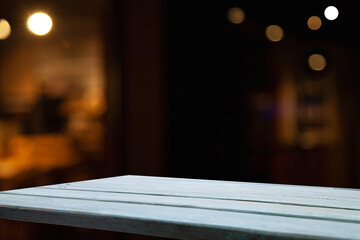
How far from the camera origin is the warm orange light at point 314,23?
11.9 ft

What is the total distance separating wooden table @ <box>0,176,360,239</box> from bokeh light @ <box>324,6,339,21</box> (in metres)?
2.42

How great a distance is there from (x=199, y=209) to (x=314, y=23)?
9.67 feet

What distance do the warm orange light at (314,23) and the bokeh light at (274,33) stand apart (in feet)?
0.74

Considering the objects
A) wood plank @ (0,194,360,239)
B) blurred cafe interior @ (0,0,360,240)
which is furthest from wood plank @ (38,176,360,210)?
blurred cafe interior @ (0,0,360,240)

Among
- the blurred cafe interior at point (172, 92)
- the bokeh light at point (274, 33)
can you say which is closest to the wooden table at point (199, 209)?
the blurred cafe interior at point (172, 92)

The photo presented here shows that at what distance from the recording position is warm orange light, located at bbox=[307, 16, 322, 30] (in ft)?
11.9

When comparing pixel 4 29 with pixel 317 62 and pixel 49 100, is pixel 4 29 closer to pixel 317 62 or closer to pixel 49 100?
pixel 49 100

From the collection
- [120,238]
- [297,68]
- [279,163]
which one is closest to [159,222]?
[120,238]

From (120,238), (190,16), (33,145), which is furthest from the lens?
(33,145)

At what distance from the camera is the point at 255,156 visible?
3.74 metres

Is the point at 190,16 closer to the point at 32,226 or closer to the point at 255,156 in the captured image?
the point at 255,156

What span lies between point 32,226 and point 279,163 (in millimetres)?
2049

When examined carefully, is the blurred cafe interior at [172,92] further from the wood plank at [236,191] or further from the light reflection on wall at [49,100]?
the wood plank at [236,191]

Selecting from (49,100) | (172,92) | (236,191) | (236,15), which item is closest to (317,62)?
(236,15)
